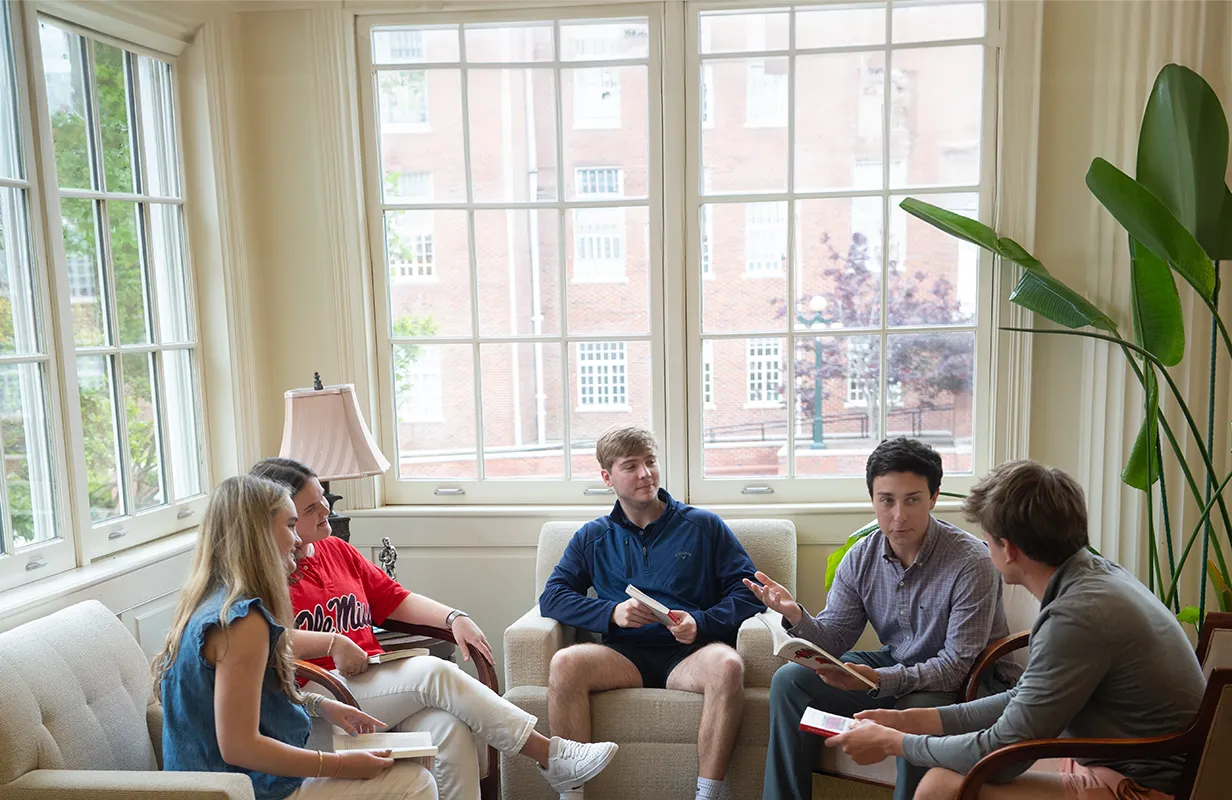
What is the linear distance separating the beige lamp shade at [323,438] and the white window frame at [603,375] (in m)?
0.97

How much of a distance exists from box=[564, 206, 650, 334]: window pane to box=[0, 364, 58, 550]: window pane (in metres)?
1.80

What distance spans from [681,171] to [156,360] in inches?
77.3

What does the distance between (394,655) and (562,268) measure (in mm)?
1620

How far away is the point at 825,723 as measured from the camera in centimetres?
219

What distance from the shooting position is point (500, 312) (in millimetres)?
3793

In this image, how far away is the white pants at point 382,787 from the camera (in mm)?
2156

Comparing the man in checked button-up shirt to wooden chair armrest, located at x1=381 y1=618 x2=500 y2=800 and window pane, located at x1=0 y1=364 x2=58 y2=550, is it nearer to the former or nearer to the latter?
wooden chair armrest, located at x1=381 y1=618 x2=500 y2=800

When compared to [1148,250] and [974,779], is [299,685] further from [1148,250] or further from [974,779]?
[1148,250]

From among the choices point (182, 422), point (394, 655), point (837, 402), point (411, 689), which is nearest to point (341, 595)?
point (394, 655)

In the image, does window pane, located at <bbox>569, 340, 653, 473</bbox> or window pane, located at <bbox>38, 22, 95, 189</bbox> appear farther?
window pane, located at <bbox>569, 340, 653, 473</bbox>

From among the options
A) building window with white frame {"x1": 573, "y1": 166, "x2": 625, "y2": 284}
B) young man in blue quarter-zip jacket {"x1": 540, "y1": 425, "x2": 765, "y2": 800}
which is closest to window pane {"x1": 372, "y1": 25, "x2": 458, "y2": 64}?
building window with white frame {"x1": 573, "y1": 166, "x2": 625, "y2": 284}

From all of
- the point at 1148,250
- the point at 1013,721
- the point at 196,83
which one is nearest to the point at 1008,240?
the point at 1148,250

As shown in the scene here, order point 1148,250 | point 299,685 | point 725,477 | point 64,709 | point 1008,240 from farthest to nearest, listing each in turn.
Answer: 1. point 725,477
2. point 1008,240
3. point 1148,250
4. point 299,685
5. point 64,709

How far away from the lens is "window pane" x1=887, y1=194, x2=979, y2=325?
11.8ft
